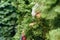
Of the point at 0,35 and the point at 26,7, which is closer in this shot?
the point at 26,7

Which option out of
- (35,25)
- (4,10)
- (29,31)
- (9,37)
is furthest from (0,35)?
(35,25)

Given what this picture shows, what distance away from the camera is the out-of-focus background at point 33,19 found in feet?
8.52

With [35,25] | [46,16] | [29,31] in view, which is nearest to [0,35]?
[29,31]

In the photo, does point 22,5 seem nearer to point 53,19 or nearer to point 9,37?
point 9,37

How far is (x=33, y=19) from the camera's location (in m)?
3.59

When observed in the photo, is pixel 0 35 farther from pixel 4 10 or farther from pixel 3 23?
pixel 4 10

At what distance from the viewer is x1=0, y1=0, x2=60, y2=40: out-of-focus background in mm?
2596

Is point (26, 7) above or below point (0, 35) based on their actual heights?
above

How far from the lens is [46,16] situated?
2742 mm

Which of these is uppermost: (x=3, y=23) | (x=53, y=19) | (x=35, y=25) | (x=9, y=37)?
(x=53, y=19)

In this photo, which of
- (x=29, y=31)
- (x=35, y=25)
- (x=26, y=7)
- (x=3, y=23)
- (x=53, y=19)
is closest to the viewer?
(x=53, y=19)

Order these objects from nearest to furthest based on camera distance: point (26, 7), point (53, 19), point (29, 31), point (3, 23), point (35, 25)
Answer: point (53, 19), point (35, 25), point (29, 31), point (26, 7), point (3, 23)

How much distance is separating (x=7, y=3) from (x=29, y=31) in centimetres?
266

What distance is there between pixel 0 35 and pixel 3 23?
1.29 ft
